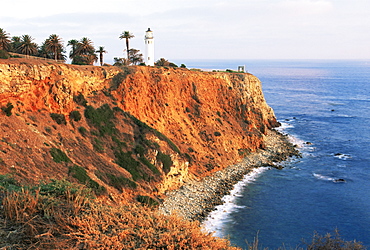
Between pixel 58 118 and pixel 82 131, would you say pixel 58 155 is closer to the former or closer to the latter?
pixel 58 118

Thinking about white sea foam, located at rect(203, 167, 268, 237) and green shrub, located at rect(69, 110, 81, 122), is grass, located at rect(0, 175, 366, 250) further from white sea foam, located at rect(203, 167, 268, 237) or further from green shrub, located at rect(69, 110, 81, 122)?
green shrub, located at rect(69, 110, 81, 122)

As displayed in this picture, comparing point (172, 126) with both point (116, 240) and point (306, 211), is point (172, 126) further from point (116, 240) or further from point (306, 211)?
point (116, 240)

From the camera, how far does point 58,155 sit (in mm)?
35250

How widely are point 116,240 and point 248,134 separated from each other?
54.0 metres

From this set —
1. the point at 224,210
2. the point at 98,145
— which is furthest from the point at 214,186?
the point at 98,145

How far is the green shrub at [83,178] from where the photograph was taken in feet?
110

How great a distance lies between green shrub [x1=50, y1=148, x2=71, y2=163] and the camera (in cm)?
3461

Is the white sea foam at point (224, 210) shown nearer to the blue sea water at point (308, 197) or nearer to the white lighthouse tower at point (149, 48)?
the blue sea water at point (308, 197)

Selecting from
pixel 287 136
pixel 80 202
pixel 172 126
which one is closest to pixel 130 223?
pixel 80 202

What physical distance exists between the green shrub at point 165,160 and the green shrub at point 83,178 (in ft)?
39.2

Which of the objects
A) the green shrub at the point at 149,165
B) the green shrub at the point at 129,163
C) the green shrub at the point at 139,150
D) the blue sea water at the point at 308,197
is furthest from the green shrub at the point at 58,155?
the blue sea water at the point at 308,197

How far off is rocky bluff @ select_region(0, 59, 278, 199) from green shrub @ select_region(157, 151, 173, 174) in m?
0.15

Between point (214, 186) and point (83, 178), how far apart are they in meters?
20.2

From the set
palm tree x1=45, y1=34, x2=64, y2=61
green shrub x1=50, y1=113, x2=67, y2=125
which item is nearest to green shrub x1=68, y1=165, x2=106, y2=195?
green shrub x1=50, y1=113, x2=67, y2=125
